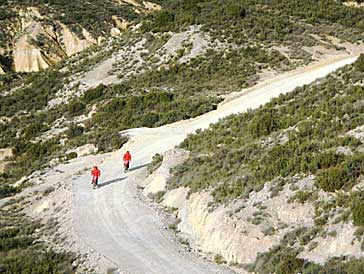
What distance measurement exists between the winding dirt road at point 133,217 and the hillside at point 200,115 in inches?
13.9

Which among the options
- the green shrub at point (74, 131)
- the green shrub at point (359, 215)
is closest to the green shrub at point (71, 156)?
the green shrub at point (74, 131)

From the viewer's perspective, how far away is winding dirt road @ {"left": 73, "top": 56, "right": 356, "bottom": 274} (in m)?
16.8

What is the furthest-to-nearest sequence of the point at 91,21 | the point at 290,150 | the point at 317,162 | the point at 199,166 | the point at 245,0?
the point at 91,21, the point at 245,0, the point at 199,166, the point at 290,150, the point at 317,162

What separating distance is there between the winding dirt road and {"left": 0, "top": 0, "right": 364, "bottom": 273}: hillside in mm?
353

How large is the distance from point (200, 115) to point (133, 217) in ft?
59.5

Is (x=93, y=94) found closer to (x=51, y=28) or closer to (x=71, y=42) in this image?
(x=71, y=42)

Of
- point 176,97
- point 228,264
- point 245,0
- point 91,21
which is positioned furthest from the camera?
point 91,21

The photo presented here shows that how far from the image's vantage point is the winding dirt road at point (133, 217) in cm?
1677

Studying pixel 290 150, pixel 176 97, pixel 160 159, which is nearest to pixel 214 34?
pixel 176 97

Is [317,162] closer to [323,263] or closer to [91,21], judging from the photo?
[323,263]

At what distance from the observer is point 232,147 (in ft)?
75.8

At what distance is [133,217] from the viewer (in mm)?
21078

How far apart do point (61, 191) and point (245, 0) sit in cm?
4708

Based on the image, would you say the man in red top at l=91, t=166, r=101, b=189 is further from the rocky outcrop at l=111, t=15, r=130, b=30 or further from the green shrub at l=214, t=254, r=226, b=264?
the rocky outcrop at l=111, t=15, r=130, b=30
